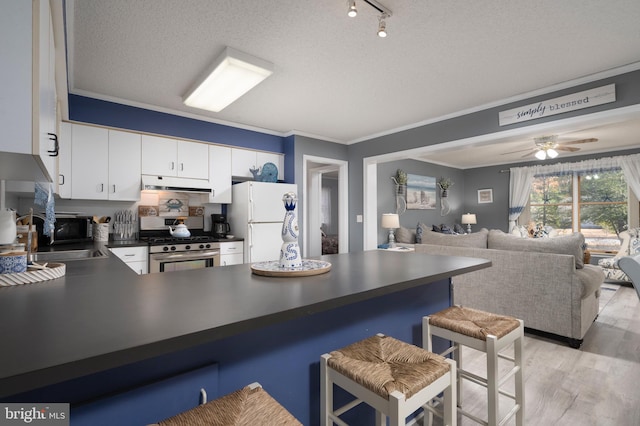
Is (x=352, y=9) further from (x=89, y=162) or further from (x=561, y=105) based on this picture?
(x=89, y=162)

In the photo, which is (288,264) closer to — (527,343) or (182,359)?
(182,359)

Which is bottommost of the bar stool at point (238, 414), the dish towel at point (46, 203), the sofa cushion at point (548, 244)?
the bar stool at point (238, 414)

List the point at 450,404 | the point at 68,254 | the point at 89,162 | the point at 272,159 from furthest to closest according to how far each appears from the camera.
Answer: the point at 272,159
the point at 89,162
the point at 68,254
the point at 450,404

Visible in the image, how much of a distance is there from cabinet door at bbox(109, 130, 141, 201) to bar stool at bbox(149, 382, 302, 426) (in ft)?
10.4

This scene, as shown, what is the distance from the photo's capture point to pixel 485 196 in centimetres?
770

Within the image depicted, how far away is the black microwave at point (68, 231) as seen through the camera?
114 inches

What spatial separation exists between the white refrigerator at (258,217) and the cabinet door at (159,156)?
2.65 feet

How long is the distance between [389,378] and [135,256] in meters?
2.96

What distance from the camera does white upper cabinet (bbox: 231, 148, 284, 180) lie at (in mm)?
4133

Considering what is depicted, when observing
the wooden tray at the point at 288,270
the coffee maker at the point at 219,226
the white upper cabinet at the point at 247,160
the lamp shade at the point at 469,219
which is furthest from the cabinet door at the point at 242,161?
the lamp shade at the point at 469,219

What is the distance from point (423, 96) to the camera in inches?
128

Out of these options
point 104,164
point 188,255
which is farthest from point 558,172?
point 104,164

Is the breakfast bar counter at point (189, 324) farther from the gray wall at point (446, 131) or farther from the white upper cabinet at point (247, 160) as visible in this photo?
the white upper cabinet at point (247, 160)

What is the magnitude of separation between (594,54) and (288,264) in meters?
2.93
